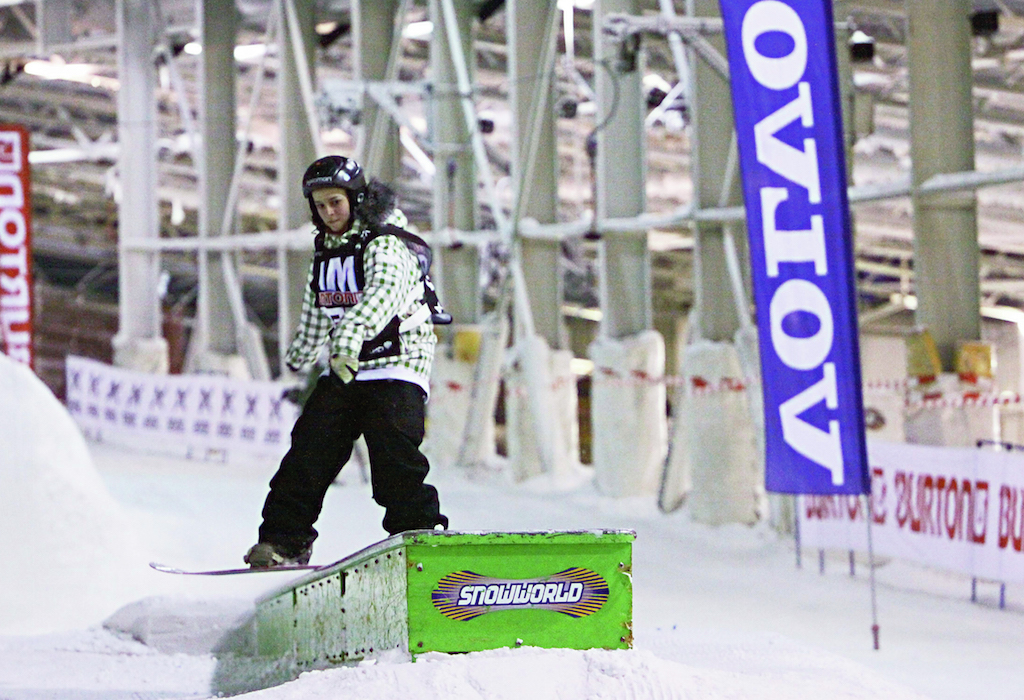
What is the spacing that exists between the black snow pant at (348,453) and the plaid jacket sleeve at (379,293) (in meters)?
0.35

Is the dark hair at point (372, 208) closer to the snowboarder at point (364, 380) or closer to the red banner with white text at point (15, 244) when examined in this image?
the snowboarder at point (364, 380)

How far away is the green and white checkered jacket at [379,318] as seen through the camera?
5.76 metres

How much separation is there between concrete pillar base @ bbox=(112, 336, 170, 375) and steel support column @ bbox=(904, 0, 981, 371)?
16957mm

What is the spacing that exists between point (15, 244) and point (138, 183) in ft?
29.4

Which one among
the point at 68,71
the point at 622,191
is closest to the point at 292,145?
the point at 68,71

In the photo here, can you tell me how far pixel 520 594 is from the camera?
531 cm

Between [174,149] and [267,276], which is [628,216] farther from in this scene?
[267,276]

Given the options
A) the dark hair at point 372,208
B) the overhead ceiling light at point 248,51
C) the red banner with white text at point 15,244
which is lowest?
the dark hair at point 372,208

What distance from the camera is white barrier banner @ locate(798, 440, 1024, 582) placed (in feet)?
30.9

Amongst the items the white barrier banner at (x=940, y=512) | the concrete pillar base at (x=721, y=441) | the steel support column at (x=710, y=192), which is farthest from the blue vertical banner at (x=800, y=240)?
the steel support column at (x=710, y=192)

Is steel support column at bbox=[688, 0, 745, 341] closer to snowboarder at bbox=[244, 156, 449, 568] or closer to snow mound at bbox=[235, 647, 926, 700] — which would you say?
snowboarder at bbox=[244, 156, 449, 568]

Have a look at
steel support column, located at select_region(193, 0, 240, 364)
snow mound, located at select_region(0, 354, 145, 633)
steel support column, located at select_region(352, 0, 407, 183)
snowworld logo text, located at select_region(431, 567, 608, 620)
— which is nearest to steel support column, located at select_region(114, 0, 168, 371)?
steel support column, located at select_region(193, 0, 240, 364)

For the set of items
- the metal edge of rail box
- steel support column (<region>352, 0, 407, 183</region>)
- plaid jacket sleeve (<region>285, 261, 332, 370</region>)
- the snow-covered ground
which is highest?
steel support column (<region>352, 0, 407, 183</region>)

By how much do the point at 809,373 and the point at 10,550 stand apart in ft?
15.4
